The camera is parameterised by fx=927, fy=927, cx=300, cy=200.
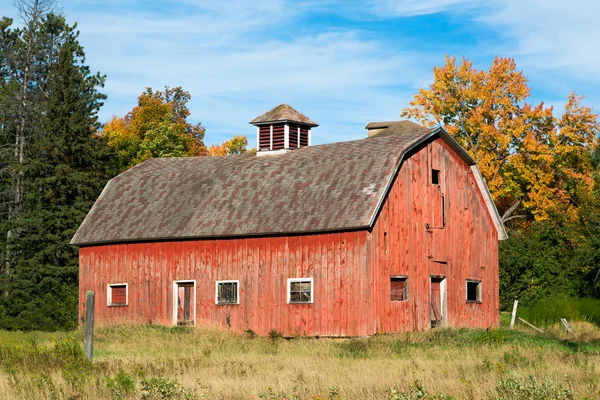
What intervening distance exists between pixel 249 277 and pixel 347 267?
12.7 feet

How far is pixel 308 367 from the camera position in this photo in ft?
61.2

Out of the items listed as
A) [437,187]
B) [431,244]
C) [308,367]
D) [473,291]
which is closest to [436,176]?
[437,187]

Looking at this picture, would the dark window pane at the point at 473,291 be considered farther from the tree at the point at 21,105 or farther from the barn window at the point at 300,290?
the tree at the point at 21,105

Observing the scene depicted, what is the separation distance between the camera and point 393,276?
1127 inches

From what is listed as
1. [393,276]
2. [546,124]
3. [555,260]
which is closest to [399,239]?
[393,276]

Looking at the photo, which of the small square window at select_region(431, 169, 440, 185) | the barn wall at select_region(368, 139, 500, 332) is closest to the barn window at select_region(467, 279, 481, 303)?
the barn wall at select_region(368, 139, 500, 332)

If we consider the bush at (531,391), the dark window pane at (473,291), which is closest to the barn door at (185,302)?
the dark window pane at (473,291)

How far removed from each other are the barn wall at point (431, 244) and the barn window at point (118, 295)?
33.7 ft

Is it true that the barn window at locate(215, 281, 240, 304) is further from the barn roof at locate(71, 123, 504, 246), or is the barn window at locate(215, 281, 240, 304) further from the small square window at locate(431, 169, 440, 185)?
the small square window at locate(431, 169, 440, 185)

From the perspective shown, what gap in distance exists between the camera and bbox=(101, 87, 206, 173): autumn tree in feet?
182

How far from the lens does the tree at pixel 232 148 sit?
2768 inches

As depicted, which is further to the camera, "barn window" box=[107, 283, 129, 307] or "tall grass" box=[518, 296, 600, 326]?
"tall grass" box=[518, 296, 600, 326]

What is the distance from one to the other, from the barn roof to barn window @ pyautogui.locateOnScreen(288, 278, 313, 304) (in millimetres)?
1584

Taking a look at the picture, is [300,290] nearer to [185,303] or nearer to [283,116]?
[185,303]
